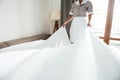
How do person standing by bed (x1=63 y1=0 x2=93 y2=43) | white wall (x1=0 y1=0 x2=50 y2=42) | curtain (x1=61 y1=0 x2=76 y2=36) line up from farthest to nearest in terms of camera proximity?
curtain (x1=61 y1=0 x2=76 y2=36), white wall (x1=0 y1=0 x2=50 y2=42), person standing by bed (x1=63 y1=0 x2=93 y2=43)

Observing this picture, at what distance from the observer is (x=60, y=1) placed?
4.09 meters

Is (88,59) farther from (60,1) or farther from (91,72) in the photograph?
(60,1)

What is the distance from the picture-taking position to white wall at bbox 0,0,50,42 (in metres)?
3.11

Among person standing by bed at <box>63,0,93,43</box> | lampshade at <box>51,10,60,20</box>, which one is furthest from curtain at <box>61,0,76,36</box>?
person standing by bed at <box>63,0,93,43</box>

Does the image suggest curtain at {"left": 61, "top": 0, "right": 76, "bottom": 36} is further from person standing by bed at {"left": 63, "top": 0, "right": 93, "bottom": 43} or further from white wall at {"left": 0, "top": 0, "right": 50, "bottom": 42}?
person standing by bed at {"left": 63, "top": 0, "right": 93, "bottom": 43}

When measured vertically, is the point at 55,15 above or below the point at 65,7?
below

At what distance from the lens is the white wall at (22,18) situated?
3.11 meters

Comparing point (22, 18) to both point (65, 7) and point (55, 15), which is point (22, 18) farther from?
point (65, 7)

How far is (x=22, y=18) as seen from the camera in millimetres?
3471

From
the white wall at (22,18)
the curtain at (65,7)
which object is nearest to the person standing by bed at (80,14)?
the curtain at (65,7)

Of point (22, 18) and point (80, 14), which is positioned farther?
point (22, 18)

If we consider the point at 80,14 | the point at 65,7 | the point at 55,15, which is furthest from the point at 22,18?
the point at 80,14

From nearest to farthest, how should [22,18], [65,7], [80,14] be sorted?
[80,14] → [22,18] → [65,7]

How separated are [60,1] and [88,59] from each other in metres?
3.19
